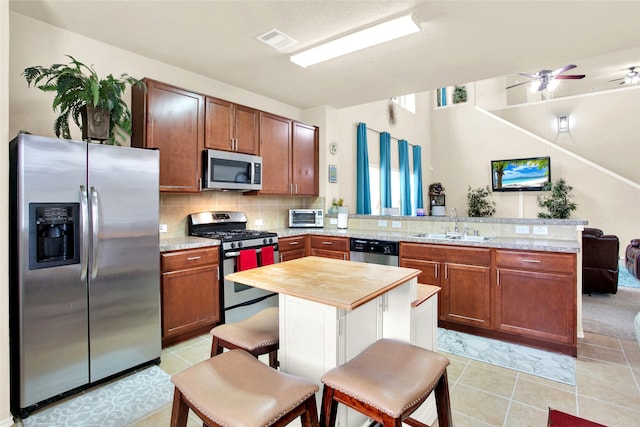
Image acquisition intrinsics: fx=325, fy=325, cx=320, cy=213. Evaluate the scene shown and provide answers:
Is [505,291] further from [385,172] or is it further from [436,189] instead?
[436,189]

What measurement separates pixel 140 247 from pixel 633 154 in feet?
32.0

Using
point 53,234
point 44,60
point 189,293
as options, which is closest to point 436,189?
point 189,293

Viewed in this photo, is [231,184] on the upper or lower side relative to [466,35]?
lower

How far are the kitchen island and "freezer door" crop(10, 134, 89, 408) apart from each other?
4.23ft

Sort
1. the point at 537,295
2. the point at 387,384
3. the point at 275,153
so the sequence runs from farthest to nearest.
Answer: the point at 275,153 < the point at 537,295 < the point at 387,384

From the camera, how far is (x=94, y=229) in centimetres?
221

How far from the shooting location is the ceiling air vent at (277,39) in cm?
271

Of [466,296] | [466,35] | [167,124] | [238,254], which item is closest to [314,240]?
[238,254]

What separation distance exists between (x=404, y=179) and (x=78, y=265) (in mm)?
6236

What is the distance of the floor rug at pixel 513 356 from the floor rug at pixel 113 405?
2305 millimetres

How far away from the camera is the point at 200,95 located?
3311mm

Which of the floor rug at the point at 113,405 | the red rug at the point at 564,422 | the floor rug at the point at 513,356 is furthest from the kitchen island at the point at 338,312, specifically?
the floor rug at the point at 113,405

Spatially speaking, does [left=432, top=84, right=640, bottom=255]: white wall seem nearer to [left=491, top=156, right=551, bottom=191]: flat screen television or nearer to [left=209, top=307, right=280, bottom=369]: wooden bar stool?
[left=491, top=156, right=551, bottom=191]: flat screen television

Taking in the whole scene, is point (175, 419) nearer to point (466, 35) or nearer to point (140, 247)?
point (140, 247)
